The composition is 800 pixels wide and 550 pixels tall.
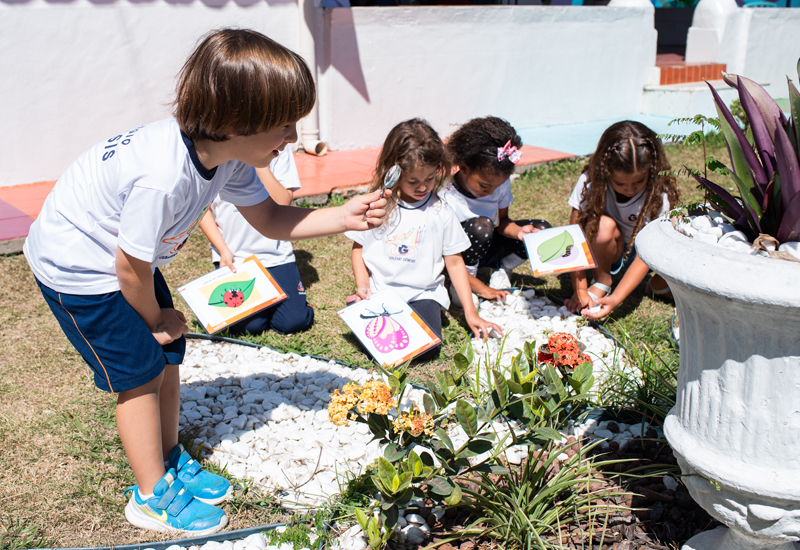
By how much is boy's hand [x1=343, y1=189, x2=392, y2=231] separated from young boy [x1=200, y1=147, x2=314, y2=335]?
1.17 m

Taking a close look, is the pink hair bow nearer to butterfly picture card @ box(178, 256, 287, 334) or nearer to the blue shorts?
butterfly picture card @ box(178, 256, 287, 334)

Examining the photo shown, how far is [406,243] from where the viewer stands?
3.04 metres

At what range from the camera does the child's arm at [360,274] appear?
3.00 meters

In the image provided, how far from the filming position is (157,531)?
6.03ft

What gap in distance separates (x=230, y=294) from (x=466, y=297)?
1.09 m

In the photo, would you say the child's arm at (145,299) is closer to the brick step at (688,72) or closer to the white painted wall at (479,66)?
the white painted wall at (479,66)

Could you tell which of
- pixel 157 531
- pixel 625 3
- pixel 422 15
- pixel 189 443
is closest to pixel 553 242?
pixel 189 443

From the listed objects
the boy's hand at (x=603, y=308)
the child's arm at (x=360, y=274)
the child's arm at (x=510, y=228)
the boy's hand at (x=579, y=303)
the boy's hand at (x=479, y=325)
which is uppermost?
the child's arm at (x=360, y=274)

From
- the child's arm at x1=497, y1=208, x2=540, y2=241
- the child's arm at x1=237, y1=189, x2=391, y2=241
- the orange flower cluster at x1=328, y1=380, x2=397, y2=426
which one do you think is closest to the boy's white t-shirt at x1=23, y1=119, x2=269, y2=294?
the child's arm at x1=237, y1=189, x2=391, y2=241

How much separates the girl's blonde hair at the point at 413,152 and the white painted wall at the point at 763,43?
6.72 metres

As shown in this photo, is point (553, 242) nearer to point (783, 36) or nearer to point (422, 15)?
point (422, 15)

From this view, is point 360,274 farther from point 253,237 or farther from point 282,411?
point 282,411

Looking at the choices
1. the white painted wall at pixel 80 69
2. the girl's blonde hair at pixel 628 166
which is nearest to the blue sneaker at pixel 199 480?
the girl's blonde hair at pixel 628 166

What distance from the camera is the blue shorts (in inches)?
65.9
